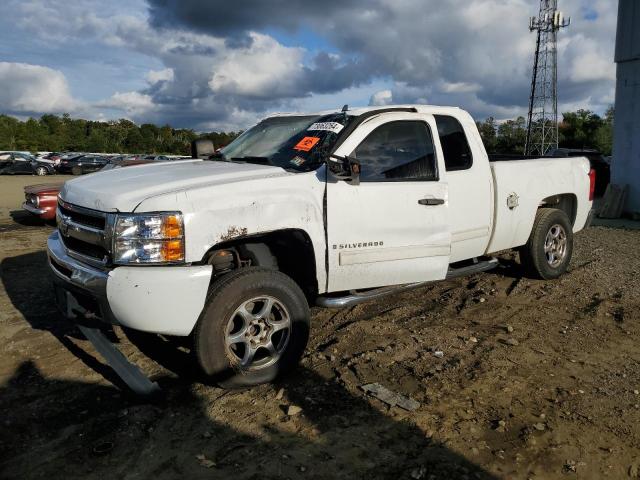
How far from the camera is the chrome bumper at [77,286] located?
3369 mm

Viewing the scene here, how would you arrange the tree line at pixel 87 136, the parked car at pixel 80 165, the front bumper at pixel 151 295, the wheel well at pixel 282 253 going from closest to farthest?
the front bumper at pixel 151 295
the wheel well at pixel 282 253
the parked car at pixel 80 165
the tree line at pixel 87 136

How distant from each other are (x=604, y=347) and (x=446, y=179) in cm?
187

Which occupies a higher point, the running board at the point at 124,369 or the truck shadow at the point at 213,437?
the running board at the point at 124,369

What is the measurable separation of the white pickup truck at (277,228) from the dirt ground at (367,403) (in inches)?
16.5

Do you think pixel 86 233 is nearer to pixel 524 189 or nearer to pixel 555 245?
pixel 524 189

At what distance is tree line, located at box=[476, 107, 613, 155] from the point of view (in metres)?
50.9

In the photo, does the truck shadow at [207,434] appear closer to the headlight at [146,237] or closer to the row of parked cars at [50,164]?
the headlight at [146,237]

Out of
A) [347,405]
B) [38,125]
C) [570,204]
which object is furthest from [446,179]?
[38,125]

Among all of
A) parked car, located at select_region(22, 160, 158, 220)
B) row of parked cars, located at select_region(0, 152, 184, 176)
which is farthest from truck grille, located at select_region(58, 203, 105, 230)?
row of parked cars, located at select_region(0, 152, 184, 176)

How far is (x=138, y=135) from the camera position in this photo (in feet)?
326

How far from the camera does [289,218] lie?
378 cm

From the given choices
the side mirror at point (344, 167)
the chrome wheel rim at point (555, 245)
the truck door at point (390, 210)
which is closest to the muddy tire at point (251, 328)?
the truck door at point (390, 210)

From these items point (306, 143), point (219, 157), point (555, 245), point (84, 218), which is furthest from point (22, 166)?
point (555, 245)

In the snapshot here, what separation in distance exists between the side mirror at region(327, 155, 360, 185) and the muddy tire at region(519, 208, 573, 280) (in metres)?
2.92
